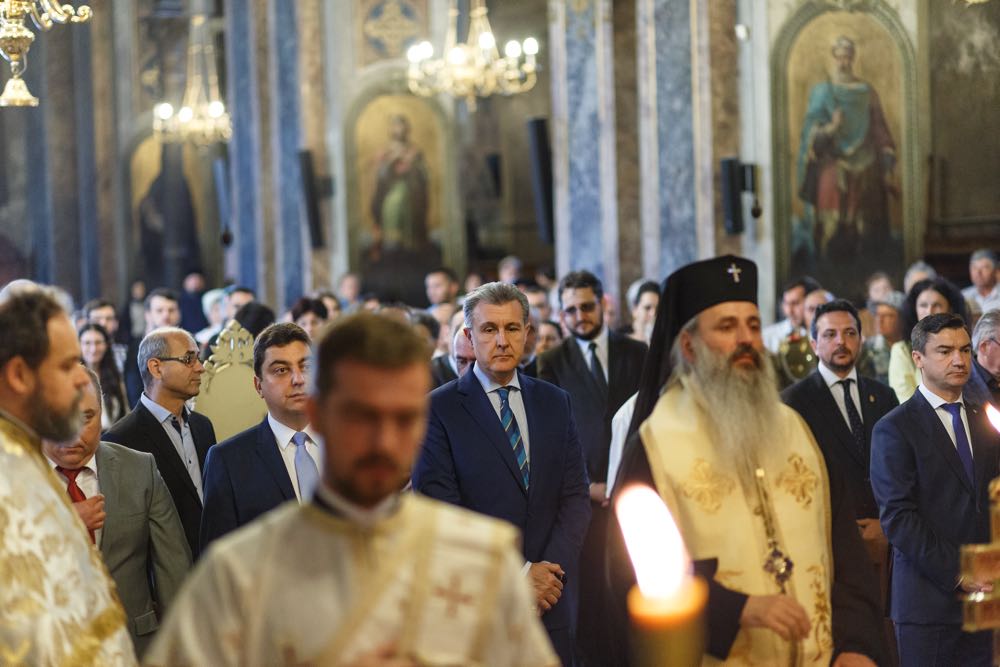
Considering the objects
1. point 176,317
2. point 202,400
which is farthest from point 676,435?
point 176,317

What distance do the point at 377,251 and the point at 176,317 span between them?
9715 mm

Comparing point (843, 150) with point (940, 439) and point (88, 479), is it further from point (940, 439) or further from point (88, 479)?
point (88, 479)

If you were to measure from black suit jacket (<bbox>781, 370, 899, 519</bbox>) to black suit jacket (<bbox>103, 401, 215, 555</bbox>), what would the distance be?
109 inches

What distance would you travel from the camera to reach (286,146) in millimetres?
22344

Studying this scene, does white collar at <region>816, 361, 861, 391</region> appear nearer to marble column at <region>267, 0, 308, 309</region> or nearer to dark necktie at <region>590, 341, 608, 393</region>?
dark necktie at <region>590, 341, 608, 393</region>

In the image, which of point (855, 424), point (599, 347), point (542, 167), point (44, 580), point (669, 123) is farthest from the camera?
point (542, 167)

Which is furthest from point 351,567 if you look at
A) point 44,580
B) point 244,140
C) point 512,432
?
point 244,140

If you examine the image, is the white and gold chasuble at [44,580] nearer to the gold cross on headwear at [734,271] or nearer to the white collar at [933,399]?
the gold cross on headwear at [734,271]

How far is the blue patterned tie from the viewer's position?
6312 millimetres

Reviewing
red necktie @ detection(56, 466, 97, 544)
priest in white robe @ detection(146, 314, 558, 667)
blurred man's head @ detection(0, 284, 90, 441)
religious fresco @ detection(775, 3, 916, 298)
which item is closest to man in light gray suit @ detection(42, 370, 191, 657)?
red necktie @ detection(56, 466, 97, 544)

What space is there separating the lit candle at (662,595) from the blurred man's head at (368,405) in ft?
1.49

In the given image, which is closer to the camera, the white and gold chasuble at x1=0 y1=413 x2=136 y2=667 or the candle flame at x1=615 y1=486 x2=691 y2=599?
the candle flame at x1=615 y1=486 x2=691 y2=599

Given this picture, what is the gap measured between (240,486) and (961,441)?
114 inches

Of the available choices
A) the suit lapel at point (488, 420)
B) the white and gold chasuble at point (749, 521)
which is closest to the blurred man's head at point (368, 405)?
the white and gold chasuble at point (749, 521)
